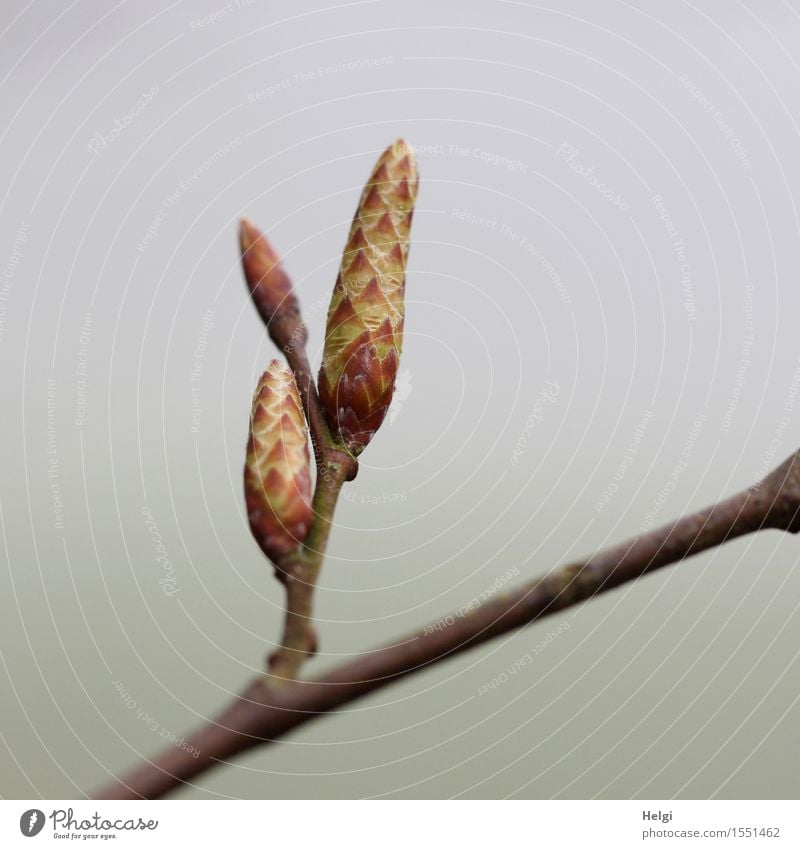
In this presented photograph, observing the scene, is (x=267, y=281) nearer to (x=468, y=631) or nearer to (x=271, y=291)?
(x=271, y=291)

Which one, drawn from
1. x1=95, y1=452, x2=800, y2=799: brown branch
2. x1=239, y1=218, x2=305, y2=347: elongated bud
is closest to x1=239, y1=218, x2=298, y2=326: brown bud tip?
x1=239, y1=218, x2=305, y2=347: elongated bud

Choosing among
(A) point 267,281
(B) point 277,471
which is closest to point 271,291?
(A) point 267,281

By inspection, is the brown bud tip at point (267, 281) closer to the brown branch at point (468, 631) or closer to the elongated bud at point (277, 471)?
A: the elongated bud at point (277, 471)

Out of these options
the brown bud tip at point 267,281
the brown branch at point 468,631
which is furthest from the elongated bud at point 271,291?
the brown branch at point 468,631

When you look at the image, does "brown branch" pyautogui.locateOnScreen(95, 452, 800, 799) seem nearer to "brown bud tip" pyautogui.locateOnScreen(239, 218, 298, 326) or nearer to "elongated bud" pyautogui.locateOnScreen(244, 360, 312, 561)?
"elongated bud" pyautogui.locateOnScreen(244, 360, 312, 561)
